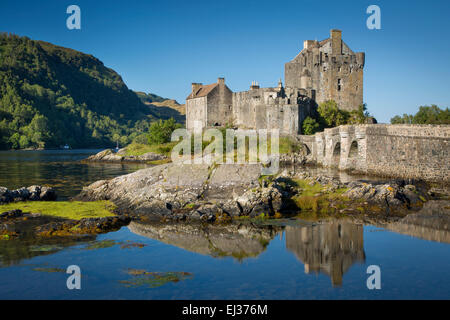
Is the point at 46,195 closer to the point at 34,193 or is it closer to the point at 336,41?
the point at 34,193

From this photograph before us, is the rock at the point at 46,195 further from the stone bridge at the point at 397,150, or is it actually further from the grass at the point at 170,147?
the grass at the point at 170,147

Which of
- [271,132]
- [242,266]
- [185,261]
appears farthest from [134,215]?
[271,132]

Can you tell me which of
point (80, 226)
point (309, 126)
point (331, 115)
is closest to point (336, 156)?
point (309, 126)

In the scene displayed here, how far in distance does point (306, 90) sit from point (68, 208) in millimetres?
41575

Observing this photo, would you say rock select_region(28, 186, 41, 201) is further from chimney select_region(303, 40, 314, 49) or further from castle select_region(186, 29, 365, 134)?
chimney select_region(303, 40, 314, 49)

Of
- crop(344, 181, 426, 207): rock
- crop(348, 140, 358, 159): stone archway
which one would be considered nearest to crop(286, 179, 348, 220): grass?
crop(344, 181, 426, 207): rock

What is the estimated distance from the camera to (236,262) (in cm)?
1219

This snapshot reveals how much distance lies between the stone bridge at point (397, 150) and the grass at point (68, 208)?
19.6 metres

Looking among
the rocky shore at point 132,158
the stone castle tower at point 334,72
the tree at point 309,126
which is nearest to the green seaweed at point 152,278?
the tree at point 309,126

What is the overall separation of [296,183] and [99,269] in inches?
502

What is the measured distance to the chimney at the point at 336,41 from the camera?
53906 millimetres

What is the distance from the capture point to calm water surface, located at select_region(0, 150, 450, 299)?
9914 millimetres

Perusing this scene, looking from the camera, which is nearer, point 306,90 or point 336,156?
point 336,156

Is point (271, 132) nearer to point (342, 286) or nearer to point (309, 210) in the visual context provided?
point (309, 210)
